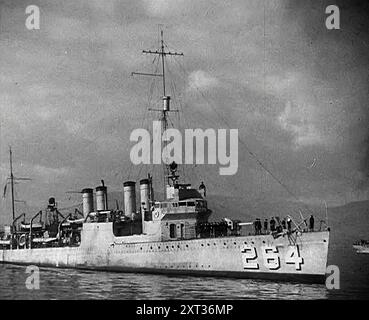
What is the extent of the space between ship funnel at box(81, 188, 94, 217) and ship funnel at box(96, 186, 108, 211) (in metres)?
0.91

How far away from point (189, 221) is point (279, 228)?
389 cm

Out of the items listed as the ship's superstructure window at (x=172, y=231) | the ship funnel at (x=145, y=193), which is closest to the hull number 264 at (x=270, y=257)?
the ship's superstructure window at (x=172, y=231)

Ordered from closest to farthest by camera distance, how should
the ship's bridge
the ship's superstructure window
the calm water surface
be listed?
the calm water surface, the ship's bridge, the ship's superstructure window

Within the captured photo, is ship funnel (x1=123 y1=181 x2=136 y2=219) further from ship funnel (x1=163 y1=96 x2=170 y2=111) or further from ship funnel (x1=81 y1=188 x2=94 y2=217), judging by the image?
ship funnel (x1=163 y1=96 x2=170 y2=111)

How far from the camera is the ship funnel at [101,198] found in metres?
24.7

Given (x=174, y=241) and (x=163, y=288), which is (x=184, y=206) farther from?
(x=163, y=288)

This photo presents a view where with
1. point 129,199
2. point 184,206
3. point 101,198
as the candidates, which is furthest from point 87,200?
point 184,206

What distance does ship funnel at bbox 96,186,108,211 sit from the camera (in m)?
Answer: 24.7

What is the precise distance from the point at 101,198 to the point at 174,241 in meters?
5.43

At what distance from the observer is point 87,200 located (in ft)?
85.3

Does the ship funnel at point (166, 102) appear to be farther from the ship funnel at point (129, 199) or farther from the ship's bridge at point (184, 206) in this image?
the ship funnel at point (129, 199)

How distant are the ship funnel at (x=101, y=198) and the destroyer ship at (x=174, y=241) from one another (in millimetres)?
44

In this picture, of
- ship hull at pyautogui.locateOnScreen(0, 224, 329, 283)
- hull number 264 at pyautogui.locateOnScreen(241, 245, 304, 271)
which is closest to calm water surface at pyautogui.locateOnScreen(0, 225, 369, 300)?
ship hull at pyautogui.locateOnScreen(0, 224, 329, 283)
